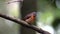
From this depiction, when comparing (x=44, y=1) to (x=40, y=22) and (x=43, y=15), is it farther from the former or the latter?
(x=40, y=22)

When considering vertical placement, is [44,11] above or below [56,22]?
above

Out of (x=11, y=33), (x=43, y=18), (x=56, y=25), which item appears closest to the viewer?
(x=56, y=25)

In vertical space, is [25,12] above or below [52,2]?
below

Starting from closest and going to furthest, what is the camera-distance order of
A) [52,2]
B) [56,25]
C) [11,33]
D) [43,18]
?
[52,2] < [56,25] < [43,18] < [11,33]

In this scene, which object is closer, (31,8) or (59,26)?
(31,8)

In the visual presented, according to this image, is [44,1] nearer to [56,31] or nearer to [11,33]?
[56,31]

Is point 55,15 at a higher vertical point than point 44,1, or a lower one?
lower

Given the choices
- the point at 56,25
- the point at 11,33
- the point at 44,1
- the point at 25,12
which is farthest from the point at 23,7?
the point at 11,33

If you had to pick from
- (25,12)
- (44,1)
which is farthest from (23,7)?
(44,1)

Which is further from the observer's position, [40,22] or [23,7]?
[40,22]
